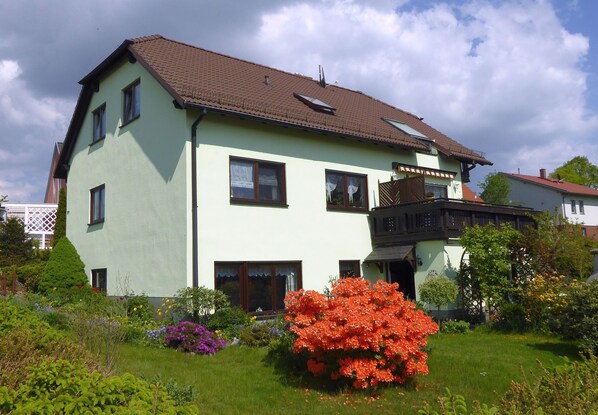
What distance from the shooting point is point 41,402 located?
4.04 m

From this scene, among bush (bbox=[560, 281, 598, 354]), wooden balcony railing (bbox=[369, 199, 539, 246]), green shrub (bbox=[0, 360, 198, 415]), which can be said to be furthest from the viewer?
wooden balcony railing (bbox=[369, 199, 539, 246])

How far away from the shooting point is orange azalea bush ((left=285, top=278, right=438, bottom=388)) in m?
8.55

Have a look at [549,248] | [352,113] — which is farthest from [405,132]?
[549,248]

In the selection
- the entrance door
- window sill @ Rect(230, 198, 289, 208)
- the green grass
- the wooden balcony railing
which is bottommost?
the green grass

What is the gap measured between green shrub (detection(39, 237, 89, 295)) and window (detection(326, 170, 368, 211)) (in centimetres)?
889

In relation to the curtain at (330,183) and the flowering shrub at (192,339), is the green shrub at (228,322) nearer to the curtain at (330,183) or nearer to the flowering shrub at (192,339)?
the flowering shrub at (192,339)

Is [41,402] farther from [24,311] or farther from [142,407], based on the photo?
[24,311]

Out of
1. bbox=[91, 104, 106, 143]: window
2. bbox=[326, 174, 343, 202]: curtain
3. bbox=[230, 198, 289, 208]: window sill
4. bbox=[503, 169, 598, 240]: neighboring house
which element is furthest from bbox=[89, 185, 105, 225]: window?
bbox=[503, 169, 598, 240]: neighboring house

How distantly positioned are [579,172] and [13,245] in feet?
216

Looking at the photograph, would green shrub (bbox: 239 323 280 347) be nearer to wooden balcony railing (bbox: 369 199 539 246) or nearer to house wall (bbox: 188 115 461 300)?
house wall (bbox: 188 115 461 300)

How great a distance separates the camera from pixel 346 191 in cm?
1817

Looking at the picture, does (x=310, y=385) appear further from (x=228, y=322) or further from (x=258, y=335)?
(x=228, y=322)

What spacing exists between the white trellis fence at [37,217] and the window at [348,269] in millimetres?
19828

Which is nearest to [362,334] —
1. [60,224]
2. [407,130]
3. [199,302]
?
[199,302]
